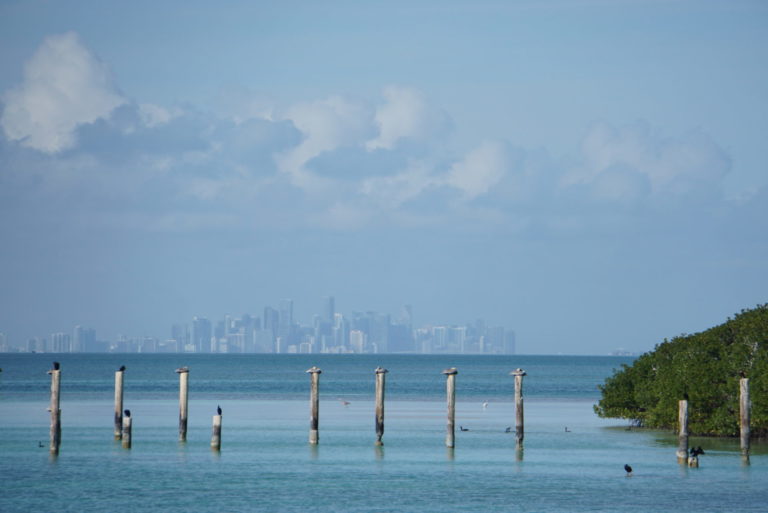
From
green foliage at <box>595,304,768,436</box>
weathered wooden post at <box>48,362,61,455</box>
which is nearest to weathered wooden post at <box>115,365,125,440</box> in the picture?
weathered wooden post at <box>48,362,61,455</box>

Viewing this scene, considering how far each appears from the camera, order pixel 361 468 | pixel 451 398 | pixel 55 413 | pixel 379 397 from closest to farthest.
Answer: pixel 361 468 < pixel 55 413 < pixel 451 398 < pixel 379 397

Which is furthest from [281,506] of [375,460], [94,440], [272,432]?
[272,432]

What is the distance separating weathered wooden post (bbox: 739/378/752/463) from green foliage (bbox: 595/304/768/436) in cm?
313

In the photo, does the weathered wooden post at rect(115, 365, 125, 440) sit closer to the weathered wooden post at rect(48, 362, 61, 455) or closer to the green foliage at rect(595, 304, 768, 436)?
the weathered wooden post at rect(48, 362, 61, 455)

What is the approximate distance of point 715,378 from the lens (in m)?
50.8

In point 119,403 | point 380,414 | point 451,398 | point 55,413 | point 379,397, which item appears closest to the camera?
point 55,413

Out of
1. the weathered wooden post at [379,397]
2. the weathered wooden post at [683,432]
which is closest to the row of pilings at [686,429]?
the weathered wooden post at [683,432]

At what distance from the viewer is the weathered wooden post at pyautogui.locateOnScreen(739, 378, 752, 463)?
43.9 meters

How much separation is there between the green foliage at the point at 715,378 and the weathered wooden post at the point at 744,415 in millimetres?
3131

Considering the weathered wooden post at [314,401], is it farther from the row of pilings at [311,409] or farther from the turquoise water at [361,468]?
the turquoise water at [361,468]

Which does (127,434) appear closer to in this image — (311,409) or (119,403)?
(119,403)

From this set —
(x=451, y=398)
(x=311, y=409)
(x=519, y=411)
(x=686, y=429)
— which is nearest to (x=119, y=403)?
(x=311, y=409)

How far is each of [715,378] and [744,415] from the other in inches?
240

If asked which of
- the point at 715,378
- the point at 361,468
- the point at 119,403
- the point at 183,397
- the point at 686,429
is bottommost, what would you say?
the point at 361,468
